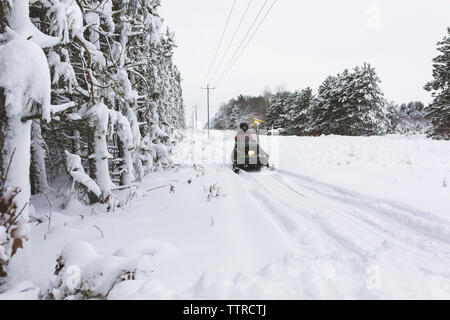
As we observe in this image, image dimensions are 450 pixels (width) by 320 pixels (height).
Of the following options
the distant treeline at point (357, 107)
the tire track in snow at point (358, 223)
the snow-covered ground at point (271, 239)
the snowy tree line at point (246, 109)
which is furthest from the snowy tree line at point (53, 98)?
the snowy tree line at point (246, 109)

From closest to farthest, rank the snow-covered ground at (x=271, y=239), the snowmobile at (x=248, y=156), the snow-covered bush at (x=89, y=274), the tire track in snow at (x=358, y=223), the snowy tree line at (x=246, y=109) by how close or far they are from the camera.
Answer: the snow-covered bush at (x=89, y=274) < the snow-covered ground at (x=271, y=239) < the tire track in snow at (x=358, y=223) < the snowmobile at (x=248, y=156) < the snowy tree line at (x=246, y=109)

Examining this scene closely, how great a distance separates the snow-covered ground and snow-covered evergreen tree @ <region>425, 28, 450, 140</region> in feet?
60.5

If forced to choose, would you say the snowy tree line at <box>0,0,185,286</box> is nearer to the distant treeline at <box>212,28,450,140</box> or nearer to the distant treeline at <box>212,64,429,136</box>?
the distant treeline at <box>212,28,450,140</box>

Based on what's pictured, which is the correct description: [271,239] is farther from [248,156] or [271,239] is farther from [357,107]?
[357,107]

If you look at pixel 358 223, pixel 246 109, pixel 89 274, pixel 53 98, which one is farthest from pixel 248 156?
pixel 246 109

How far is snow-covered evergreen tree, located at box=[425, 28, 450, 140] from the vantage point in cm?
2012

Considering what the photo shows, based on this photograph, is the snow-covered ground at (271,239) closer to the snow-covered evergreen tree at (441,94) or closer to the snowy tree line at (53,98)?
the snowy tree line at (53,98)

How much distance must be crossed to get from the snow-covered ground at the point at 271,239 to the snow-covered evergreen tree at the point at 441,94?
60.5 feet

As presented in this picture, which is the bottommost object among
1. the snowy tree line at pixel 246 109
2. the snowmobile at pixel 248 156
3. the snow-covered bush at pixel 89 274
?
the snow-covered bush at pixel 89 274

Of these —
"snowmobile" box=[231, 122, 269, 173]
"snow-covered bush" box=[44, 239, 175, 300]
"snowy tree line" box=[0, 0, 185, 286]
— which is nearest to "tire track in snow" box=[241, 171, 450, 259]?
"snow-covered bush" box=[44, 239, 175, 300]

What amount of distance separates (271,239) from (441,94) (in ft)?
87.7

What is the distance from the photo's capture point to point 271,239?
3.42 metres

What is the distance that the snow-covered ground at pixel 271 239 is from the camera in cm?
200

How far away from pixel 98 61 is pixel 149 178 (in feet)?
15.1
